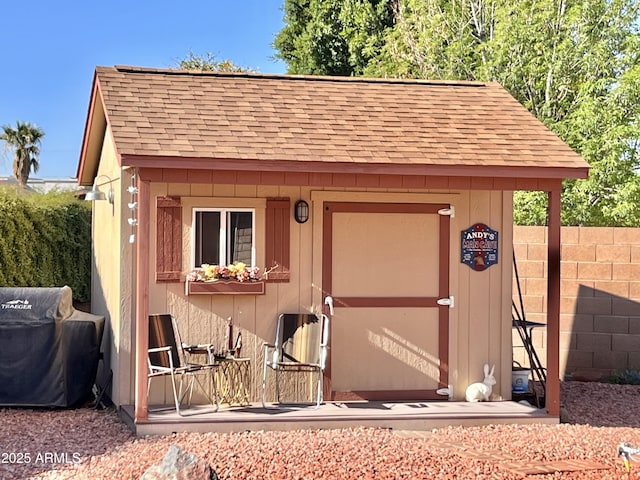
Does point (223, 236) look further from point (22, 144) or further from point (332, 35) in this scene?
point (22, 144)

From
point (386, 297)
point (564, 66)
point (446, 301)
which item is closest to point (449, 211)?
point (446, 301)

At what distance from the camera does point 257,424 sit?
757cm

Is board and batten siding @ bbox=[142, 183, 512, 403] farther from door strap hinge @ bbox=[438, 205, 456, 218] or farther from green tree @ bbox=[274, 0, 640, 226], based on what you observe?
green tree @ bbox=[274, 0, 640, 226]

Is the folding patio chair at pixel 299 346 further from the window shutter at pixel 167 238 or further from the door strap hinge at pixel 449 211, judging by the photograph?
the door strap hinge at pixel 449 211

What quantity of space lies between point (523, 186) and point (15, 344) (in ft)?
16.5

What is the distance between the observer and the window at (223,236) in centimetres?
835

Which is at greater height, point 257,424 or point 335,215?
point 335,215

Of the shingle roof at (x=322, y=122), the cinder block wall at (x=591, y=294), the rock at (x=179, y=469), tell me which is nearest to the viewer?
the rock at (x=179, y=469)

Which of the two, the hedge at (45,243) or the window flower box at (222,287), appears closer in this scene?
the window flower box at (222,287)

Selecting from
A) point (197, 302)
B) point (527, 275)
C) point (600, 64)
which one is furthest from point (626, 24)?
point (197, 302)

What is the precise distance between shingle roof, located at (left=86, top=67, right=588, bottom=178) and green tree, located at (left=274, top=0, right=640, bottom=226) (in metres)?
3.56

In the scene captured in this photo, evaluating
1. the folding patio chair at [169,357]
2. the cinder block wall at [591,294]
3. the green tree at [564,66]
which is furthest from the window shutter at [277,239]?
the green tree at [564,66]

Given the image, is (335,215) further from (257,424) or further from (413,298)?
(257,424)

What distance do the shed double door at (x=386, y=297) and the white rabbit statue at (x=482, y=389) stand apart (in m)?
0.27
